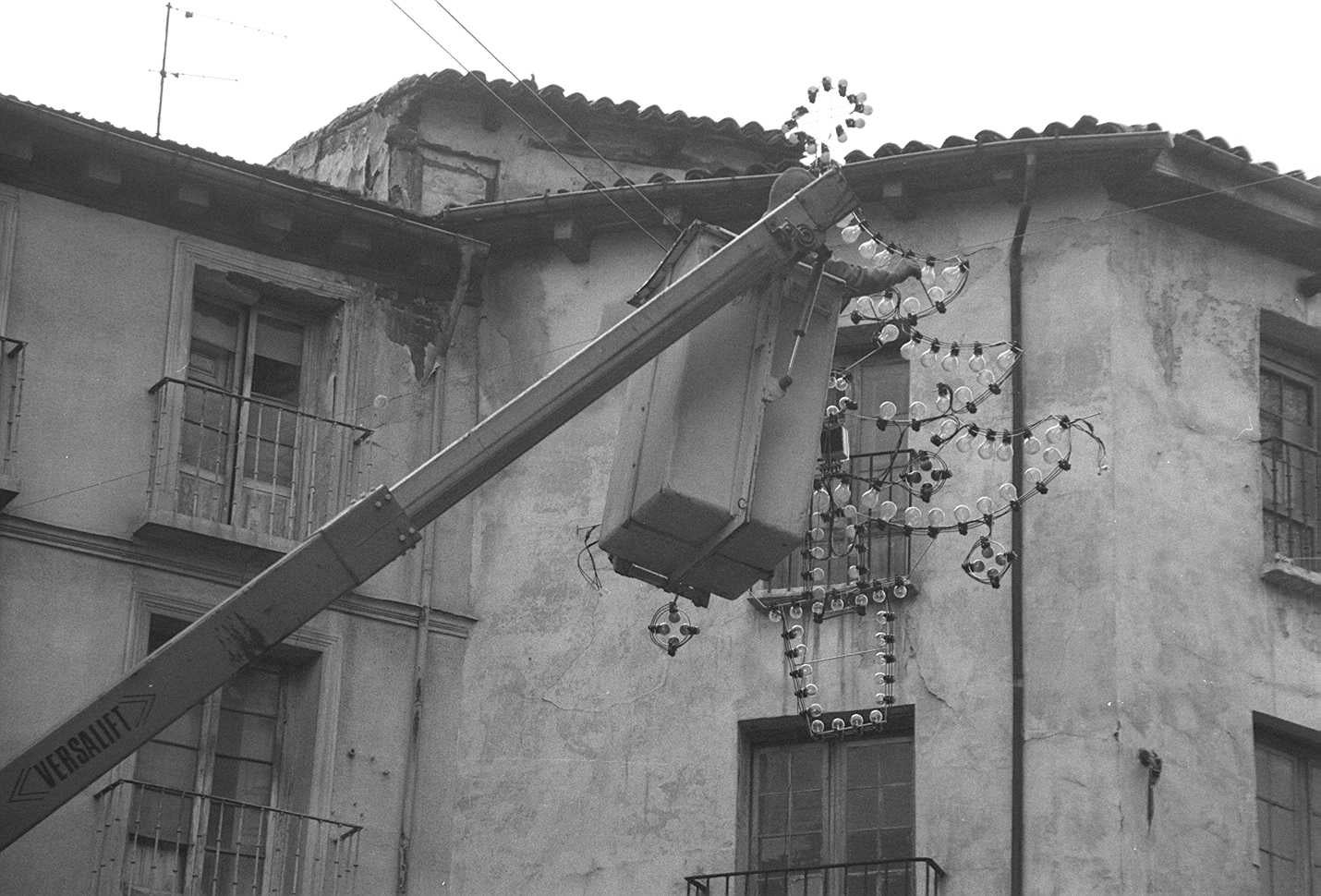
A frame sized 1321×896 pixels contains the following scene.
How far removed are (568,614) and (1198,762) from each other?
15.2 ft

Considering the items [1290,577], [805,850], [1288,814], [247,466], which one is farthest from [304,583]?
[1288,814]

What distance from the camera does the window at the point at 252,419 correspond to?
18.2 meters

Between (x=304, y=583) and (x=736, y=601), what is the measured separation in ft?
22.4

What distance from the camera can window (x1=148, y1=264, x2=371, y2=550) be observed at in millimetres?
18156

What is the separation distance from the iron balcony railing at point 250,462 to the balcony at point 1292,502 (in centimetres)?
651

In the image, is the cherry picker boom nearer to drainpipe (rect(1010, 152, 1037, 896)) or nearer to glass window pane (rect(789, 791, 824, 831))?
drainpipe (rect(1010, 152, 1037, 896))

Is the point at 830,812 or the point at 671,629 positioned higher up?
the point at 671,629

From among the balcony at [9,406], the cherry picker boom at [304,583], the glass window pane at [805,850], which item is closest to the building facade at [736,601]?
the glass window pane at [805,850]

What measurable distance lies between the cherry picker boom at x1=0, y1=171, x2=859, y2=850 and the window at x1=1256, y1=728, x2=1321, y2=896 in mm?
7323

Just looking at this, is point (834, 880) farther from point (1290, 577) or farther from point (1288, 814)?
point (1290, 577)

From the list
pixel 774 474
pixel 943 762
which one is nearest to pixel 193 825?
pixel 943 762

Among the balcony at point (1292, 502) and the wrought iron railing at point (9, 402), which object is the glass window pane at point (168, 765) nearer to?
the wrought iron railing at point (9, 402)

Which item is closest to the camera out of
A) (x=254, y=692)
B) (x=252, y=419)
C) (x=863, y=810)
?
(x=863, y=810)

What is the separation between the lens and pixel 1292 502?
1864 cm
